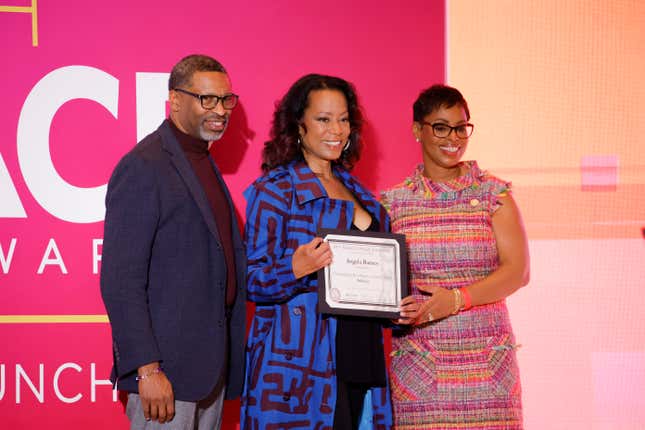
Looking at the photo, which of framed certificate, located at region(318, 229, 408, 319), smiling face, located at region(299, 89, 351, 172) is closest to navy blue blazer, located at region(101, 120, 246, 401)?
framed certificate, located at region(318, 229, 408, 319)

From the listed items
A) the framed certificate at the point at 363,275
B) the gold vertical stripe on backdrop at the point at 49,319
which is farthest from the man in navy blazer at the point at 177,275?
the gold vertical stripe on backdrop at the point at 49,319

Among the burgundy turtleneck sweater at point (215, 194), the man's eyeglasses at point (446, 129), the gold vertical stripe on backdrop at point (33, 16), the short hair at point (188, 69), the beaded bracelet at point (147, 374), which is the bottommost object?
the beaded bracelet at point (147, 374)

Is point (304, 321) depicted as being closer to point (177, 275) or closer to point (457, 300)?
point (177, 275)

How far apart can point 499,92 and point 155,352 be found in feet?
8.17

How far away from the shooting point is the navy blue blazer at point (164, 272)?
7.81 ft

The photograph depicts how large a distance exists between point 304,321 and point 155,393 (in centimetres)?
59

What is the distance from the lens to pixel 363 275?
8.62ft

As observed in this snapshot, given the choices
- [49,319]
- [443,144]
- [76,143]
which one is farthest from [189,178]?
[49,319]

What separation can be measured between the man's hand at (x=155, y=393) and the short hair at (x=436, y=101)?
1558 mm

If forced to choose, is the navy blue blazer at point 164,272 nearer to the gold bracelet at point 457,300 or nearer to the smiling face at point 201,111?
the smiling face at point 201,111

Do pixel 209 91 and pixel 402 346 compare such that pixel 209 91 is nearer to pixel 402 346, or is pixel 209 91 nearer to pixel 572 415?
pixel 402 346

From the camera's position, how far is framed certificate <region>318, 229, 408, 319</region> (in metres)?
2.58

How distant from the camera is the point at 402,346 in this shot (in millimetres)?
3029

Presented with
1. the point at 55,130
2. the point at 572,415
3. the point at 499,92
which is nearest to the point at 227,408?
the point at 55,130
